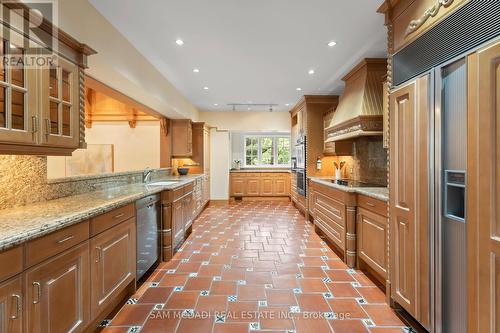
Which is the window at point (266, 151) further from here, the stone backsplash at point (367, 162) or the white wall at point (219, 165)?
the stone backsplash at point (367, 162)

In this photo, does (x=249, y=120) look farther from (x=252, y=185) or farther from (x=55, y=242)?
(x=55, y=242)

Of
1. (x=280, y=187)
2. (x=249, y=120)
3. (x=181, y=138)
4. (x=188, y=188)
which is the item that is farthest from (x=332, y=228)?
(x=249, y=120)

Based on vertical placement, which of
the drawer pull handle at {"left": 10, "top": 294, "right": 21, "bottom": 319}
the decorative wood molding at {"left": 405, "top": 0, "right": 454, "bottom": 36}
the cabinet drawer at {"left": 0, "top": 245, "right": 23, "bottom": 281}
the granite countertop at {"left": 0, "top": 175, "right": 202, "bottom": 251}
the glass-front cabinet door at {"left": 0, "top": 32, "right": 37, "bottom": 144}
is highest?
the decorative wood molding at {"left": 405, "top": 0, "right": 454, "bottom": 36}

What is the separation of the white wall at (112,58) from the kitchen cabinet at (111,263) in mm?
1573

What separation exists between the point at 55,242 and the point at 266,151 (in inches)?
291

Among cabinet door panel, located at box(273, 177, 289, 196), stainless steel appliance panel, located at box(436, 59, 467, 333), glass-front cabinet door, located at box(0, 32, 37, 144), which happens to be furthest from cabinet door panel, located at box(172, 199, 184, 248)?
cabinet door panel, located at box(273, 177, 289, 196)

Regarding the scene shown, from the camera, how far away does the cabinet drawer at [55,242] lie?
124 centimetres

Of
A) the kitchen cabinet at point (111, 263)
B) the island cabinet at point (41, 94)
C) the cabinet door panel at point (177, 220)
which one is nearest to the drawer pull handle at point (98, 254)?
the kitchen cabinet at point (111, 263)

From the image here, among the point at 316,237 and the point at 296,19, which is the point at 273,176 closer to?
the point at 316,237

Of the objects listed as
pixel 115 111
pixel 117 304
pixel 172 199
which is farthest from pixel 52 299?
pixel 115 111

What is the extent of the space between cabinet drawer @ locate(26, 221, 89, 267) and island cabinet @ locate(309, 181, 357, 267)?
2.65 meters

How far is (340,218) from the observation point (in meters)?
3.25

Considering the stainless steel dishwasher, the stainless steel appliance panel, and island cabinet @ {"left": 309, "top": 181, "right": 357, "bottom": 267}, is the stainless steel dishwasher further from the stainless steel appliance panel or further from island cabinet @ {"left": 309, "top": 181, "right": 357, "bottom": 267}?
the stainless steel appliance panel

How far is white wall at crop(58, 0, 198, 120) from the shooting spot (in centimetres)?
207
